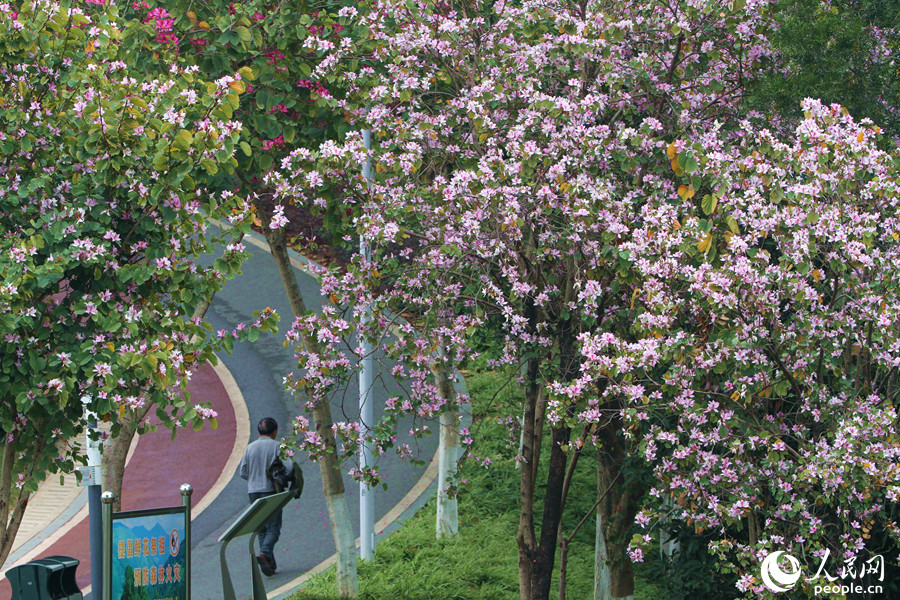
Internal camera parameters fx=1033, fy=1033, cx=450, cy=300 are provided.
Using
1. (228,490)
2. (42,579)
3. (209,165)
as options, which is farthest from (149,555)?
(228,490)

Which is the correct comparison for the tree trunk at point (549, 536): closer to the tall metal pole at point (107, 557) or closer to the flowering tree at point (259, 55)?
the flowering tree at point (259, 55)

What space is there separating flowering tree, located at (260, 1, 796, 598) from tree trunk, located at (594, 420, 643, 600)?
101 centimetres

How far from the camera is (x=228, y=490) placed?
14992 mm

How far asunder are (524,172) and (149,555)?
12.4ft

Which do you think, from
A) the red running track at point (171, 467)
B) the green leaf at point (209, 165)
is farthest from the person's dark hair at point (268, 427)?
the green leaf at point (209, 165)

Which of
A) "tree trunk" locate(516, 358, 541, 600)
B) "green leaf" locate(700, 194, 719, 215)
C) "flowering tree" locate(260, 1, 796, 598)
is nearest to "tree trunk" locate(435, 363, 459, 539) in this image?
"tree trunk" locate(516, 358, 541, 600)

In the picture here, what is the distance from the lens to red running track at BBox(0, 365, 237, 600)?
1400cm

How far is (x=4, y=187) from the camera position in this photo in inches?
252

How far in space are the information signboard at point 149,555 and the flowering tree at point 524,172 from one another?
2.08 metres

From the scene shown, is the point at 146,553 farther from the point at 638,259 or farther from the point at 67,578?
the point at 638,259

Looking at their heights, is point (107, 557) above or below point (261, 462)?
below

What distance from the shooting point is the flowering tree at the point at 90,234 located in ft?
20.2

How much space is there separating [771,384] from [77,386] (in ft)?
14.3

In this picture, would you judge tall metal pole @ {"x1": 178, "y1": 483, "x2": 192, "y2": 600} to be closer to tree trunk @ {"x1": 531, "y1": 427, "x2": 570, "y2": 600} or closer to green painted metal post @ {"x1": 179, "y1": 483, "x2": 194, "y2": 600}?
green painted metal post @ {"x1": 179, "y1": 483, "x2": 194, "y2": 600}
